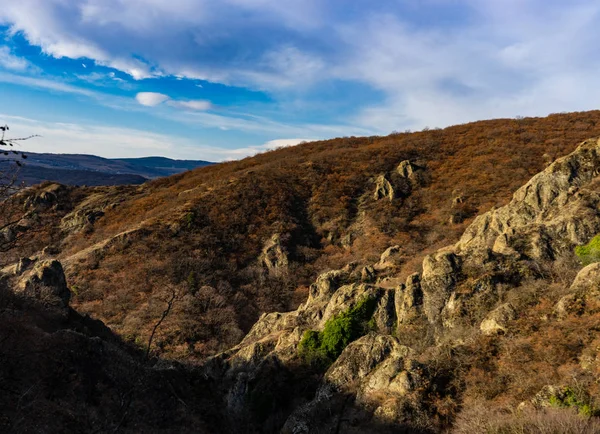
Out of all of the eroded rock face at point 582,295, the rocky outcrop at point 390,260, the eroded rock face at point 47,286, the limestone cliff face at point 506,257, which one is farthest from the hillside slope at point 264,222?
the eroded rock face at point 582,295

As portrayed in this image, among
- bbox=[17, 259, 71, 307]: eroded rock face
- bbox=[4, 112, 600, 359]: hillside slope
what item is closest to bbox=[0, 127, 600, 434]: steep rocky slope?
bbox=[17, 259, 71, 307]: eroded rock face

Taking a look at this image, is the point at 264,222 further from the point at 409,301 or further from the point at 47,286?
the point at 409,301

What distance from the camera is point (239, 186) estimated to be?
187 ft

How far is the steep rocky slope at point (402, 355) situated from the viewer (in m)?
11.3

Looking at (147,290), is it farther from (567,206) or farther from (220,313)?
(567,206)

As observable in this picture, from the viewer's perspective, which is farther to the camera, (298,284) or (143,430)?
(298,284)

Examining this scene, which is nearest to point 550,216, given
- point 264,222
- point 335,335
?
point 335,335

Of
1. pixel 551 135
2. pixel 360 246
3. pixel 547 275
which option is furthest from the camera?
pixel 551 135

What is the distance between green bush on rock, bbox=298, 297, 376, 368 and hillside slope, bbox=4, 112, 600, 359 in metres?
4.51

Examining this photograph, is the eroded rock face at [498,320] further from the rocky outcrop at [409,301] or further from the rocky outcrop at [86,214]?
the rocky outcrop at [86,214]

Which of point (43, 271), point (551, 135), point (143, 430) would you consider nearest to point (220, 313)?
point (43, 271)

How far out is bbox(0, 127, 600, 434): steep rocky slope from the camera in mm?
11289

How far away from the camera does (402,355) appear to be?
14320 mm

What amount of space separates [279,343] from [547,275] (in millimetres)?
13083
